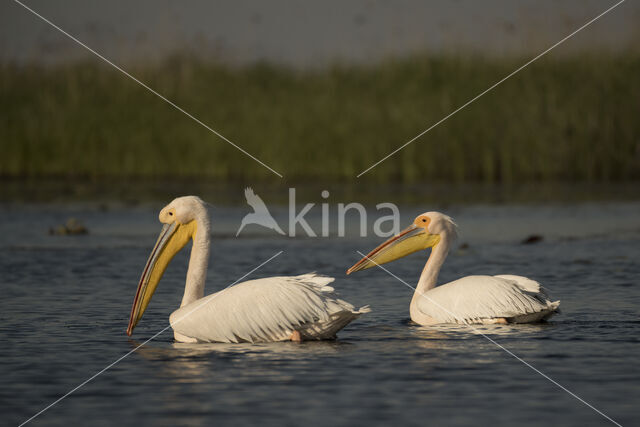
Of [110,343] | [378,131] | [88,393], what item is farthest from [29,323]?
[378,131]

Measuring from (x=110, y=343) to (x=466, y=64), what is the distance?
13943 millimetres

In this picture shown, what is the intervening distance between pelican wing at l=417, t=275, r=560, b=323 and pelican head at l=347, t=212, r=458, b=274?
82 cm

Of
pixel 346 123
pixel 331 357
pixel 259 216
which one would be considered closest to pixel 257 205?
pixel 259 216

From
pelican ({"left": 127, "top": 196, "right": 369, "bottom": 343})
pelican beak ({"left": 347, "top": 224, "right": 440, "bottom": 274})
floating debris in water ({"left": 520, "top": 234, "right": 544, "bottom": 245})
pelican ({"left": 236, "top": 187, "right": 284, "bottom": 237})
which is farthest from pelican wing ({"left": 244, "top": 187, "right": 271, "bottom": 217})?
pelican ({"left": 127, "top": 196, "right": 369, "bottom": 343})

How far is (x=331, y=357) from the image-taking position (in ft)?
21.0

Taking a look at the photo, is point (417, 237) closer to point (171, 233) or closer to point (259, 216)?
point (171, 233)

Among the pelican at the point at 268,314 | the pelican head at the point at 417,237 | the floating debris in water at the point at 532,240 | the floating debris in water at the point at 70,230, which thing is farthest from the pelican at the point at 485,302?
the floating debris in water at the point at 70,230

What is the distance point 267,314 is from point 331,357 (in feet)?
1.80

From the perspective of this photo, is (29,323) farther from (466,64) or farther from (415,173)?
(466,64)

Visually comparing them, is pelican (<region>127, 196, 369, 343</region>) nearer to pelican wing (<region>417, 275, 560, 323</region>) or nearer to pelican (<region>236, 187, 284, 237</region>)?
pelican wing (<region>417, 275, 560, 323</region>)

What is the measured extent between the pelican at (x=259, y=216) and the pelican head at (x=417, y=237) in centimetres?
575

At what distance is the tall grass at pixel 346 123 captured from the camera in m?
18.6

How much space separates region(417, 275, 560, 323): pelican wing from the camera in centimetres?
735

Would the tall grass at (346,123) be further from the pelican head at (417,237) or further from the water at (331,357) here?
the pelican head at (417,237)
